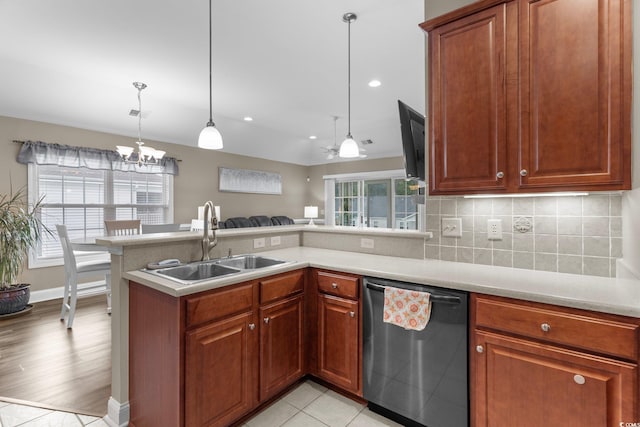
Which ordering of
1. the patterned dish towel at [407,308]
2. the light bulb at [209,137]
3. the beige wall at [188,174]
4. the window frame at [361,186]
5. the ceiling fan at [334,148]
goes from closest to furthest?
1. the patterned dish towel at [407,308]
2. the light bulb at [209,137]
3. the beige wall at [188,174]
4. the ceiling fan at [334,148]
5. the window frame at [361,186]

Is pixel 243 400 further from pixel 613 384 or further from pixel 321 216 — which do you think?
pixel 321 216

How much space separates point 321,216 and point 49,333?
614 cm

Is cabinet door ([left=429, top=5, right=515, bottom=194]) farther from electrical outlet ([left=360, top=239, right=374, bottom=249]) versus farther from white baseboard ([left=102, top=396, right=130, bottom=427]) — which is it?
white baseboard ([left=102, top=396, right=130, bottom=427])

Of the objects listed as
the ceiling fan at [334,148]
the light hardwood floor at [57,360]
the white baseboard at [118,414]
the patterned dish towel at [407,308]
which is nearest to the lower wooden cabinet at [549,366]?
the patterned dish towel at [407,308]

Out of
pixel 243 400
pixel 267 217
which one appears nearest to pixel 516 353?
A: pixel 243 400

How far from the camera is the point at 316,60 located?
11.1 feet

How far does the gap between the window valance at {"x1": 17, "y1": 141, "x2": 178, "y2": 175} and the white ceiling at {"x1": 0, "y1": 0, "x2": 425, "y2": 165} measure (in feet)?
1.27

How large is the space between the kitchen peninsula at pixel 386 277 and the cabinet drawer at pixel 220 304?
0.05 meters

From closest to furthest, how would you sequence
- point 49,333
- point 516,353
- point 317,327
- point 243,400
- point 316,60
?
point 516,353 < point 243,400 < point 317,327 < point 49,333 < point 316,60

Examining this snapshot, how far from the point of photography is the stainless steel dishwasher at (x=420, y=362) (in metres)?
1.54

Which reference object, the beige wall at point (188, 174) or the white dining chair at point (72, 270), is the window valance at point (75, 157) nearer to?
the beige wall at point (188, 174)

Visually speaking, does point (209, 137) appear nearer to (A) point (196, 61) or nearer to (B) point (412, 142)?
(B) point (412, 142)

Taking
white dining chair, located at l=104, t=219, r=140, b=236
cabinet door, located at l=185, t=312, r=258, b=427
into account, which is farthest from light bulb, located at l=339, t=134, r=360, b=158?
white dining chair, located at l=104, t=219, r=140, b=236

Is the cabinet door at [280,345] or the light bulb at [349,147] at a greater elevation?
the light bulb at [349,147]
